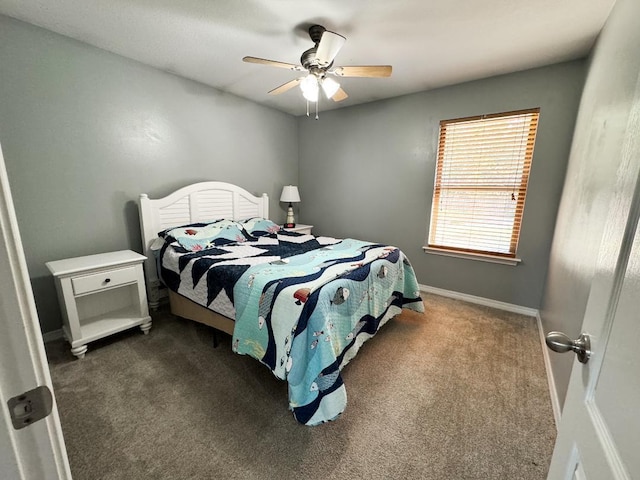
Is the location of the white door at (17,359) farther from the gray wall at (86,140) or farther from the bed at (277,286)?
the gray wall at (86,140)

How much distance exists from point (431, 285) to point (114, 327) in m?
3.28

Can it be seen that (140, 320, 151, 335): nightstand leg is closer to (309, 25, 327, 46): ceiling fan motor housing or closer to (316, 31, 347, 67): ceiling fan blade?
(316, 31, 347, 67): ceiling fan blade

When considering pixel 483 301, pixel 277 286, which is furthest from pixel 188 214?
pixel 483 301

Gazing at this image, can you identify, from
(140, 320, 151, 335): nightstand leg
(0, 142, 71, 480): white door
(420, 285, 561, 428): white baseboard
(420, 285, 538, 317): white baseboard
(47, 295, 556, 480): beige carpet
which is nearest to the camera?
Answer: (0, 142, 71, 480): white door

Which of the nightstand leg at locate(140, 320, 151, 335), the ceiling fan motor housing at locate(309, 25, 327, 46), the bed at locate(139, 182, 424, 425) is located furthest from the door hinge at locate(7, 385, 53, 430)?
the ceiling fan motor housing at locate(309, 25, 327, 46)

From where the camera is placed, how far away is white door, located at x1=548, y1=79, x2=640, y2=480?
1.42ft

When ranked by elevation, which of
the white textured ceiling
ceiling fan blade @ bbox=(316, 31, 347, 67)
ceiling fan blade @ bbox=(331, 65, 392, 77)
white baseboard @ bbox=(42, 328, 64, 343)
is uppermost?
the white textured ceiling

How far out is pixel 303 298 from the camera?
147 cm

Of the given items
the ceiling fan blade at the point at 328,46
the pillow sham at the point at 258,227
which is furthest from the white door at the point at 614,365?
the pillow sham at the point at 258,227

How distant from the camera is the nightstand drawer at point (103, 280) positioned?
1908 mm

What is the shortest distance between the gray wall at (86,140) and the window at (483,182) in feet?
9.03

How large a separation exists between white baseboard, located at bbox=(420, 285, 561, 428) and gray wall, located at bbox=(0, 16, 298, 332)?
3175mm

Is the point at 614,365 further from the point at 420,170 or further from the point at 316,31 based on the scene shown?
the point at 420,170

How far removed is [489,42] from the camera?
208 centimetres
